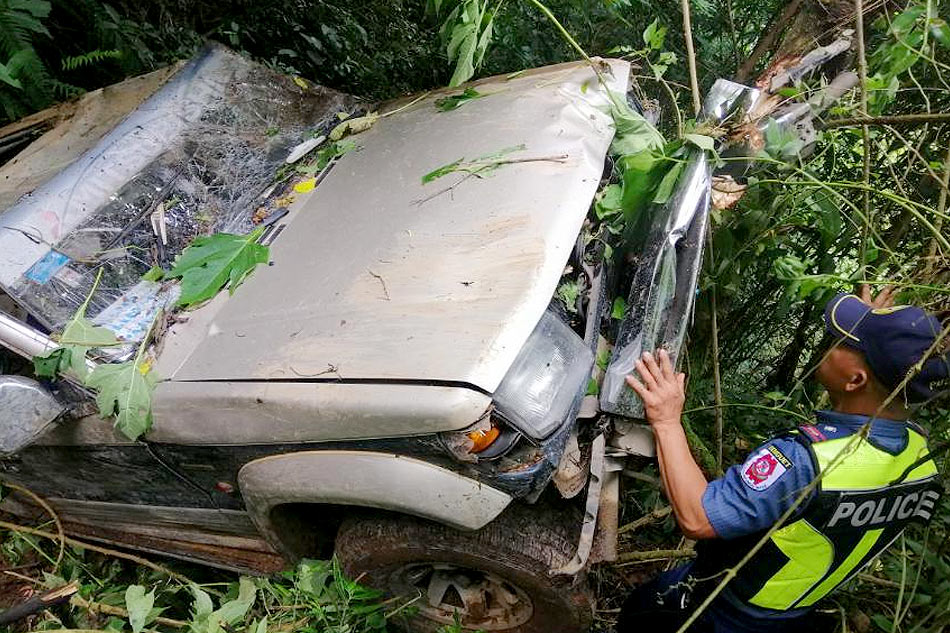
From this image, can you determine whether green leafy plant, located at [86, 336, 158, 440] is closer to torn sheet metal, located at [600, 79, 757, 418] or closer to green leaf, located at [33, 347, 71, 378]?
green leaf, located at [33, 347, 71, 378]

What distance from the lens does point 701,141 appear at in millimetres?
2055

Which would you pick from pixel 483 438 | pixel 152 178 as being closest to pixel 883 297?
pixel 483 438

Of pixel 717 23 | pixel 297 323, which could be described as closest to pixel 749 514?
pixel 297 323

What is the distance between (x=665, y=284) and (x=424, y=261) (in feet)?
2.34

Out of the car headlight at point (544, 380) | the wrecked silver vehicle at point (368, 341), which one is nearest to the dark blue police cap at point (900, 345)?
the wrecked silver vehicle at point (368, 341)

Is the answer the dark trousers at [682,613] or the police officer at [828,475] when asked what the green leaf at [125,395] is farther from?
the dark trousers at [682,613]

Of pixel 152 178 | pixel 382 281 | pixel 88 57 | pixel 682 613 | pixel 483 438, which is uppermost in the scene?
pixel 88 57

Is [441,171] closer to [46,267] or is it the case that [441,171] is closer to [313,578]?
[46,267]

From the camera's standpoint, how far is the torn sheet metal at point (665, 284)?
1888 millimetres

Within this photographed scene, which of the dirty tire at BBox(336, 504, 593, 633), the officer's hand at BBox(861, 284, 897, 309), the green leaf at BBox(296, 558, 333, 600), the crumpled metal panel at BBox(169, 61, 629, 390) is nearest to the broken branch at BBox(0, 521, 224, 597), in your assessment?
the green leaf at BBox(296, 558, 333, 600)

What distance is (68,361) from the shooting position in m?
1.98

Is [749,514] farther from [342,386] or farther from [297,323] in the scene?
[297,323]

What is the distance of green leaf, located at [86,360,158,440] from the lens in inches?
75.7

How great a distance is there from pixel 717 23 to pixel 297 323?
4.11 meters
